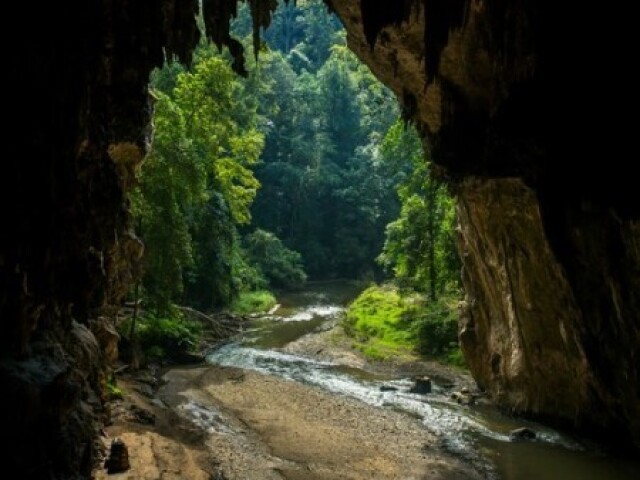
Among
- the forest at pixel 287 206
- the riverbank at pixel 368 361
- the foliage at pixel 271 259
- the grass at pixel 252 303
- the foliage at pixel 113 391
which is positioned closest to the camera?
the foliage at pixel 113 391

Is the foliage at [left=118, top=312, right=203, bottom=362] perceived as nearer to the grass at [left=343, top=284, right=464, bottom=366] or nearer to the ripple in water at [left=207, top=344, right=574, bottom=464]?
the ripple in water at [left=207, top=344, right=574, bottom=464]

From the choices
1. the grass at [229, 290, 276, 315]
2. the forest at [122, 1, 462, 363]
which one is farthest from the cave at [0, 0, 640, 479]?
the grass at [229, 290, 276, 315]

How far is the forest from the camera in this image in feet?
78.0

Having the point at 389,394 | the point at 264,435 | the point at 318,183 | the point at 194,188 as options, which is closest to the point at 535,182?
the point at 264,435

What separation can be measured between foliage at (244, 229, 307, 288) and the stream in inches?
586

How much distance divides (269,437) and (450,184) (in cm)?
907

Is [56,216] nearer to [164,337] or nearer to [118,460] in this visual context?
[118,460]

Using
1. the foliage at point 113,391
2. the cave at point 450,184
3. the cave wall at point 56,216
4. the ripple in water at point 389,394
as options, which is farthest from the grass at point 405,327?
the cave wall at point 56,216

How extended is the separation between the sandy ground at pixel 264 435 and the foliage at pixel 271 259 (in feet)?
87.9

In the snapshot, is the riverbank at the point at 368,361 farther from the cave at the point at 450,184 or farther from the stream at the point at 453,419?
the cave at the point at 450,184

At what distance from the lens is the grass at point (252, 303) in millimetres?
38697

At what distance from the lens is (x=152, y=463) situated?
12.9 metres

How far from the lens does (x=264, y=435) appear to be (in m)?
16.7

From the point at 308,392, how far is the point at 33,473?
14.4 metres
